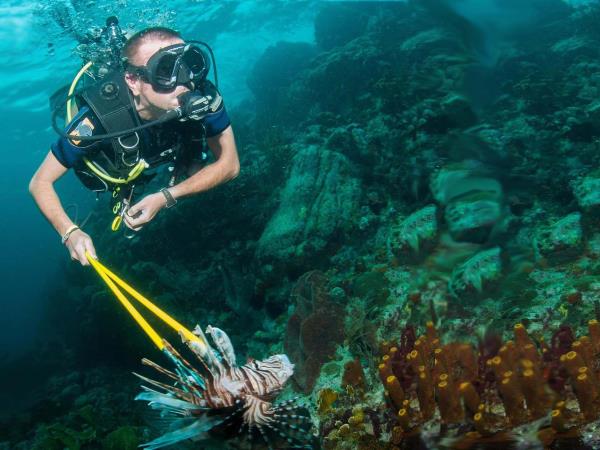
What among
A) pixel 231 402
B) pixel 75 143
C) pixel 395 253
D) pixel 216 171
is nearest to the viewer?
pixel 231 402

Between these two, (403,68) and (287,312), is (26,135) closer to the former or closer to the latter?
(403,68)

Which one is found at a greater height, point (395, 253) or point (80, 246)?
point (80, 246)

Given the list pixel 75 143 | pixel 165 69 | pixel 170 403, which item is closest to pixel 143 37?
pixel 165 69

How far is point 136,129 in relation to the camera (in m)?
3.38

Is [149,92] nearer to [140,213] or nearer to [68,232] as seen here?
[140,213]

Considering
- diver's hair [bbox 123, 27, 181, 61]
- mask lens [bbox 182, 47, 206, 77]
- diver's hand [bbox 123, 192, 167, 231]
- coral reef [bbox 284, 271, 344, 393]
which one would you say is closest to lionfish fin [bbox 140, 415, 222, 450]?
diver's hand [bbox 123, 192, 167, 231]

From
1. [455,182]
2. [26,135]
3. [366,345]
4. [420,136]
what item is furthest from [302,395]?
[26,135]

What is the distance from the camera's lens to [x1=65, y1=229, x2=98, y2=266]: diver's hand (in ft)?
10.3

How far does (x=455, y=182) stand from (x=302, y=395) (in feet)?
12.7

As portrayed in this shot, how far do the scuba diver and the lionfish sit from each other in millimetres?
1748

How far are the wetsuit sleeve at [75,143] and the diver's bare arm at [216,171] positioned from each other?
938mm

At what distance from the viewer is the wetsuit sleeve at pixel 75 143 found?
3.60 metres

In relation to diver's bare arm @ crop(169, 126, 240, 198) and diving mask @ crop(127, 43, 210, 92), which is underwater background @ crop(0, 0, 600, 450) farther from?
diving mask @ crop(127, 43, 210, 92)

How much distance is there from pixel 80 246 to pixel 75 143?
1085 millimetres
